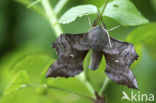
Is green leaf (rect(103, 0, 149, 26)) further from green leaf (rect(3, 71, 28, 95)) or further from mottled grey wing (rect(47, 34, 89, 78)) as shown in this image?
green leaf (rect(3, 71, 28, 95))

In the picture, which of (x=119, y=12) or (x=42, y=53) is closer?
(x=119, y=12)

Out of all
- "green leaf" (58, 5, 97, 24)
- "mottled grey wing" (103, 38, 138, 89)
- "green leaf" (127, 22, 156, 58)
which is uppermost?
"green leaf" (58, 5, 97, 24)

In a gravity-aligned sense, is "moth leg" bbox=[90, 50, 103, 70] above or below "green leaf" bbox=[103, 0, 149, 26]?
below

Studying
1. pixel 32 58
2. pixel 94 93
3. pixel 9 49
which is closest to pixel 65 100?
pixel 32 58

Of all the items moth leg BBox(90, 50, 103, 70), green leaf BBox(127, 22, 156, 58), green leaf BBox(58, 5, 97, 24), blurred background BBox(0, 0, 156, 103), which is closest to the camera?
green leaf BBox(58, 5, 97, 24)

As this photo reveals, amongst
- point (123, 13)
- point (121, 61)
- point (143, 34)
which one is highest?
point (123, 13)

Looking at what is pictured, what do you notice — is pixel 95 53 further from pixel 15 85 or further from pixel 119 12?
Answer: pixel 15 85

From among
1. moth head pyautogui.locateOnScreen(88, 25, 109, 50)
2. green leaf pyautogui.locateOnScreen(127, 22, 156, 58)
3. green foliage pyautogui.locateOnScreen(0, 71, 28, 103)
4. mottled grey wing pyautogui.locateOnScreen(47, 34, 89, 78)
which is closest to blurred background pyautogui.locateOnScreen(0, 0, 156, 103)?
green foliage pyautogui.locateOnScreen(0, 71, 28, 103)

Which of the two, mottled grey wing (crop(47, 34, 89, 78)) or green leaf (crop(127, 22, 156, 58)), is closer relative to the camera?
mottled grey wing (crop(47, 34, 89, 78))

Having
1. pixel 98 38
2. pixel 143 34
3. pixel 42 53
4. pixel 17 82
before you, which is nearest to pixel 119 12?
pixel 98 38
